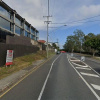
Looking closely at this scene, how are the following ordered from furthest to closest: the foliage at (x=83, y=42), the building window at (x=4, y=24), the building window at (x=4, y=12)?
the foliage at (x=83, y=42)
the building window at (x=4, y=12)
the building window at (x=4, y=24)

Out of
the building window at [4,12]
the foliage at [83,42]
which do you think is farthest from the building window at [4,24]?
the foliage at [83,42]

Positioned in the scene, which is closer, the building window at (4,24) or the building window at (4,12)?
the building window at (4,24)

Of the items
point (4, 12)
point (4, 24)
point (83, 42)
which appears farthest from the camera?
point (83, 42)

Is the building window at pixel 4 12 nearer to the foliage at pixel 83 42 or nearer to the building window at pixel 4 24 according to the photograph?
the building window at pixel 4 24

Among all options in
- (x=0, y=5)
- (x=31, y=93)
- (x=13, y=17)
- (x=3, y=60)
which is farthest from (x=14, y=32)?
(x=31, y=93)

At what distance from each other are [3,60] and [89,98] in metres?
12.1

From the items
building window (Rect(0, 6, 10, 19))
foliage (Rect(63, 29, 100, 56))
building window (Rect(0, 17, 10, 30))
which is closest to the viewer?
building window (Rect(0, 17, 10, 30))

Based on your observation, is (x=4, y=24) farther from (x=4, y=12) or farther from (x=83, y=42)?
(x=83, y=42)

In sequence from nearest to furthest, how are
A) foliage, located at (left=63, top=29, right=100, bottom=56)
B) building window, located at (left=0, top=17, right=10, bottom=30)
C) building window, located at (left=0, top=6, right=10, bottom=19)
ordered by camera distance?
building window, located at (left=0, top=17, right=10, bottom=30), building window, located at (left=0, top=6, right=10, bottom=19), foliage, located at (left=63, top=29, right=100, bottom=56)

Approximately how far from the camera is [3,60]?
16.6 m

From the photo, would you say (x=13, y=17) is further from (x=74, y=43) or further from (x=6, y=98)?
(x=74, y=43)

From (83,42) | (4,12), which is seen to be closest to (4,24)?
(4,12)

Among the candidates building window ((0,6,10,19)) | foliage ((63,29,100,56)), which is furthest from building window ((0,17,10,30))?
foliage ((63,29,100,56))

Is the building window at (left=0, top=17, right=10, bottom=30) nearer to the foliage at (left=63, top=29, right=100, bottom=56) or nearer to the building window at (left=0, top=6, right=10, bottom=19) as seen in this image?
the building window at (left=0, top=6, right=10, bottom=19)
